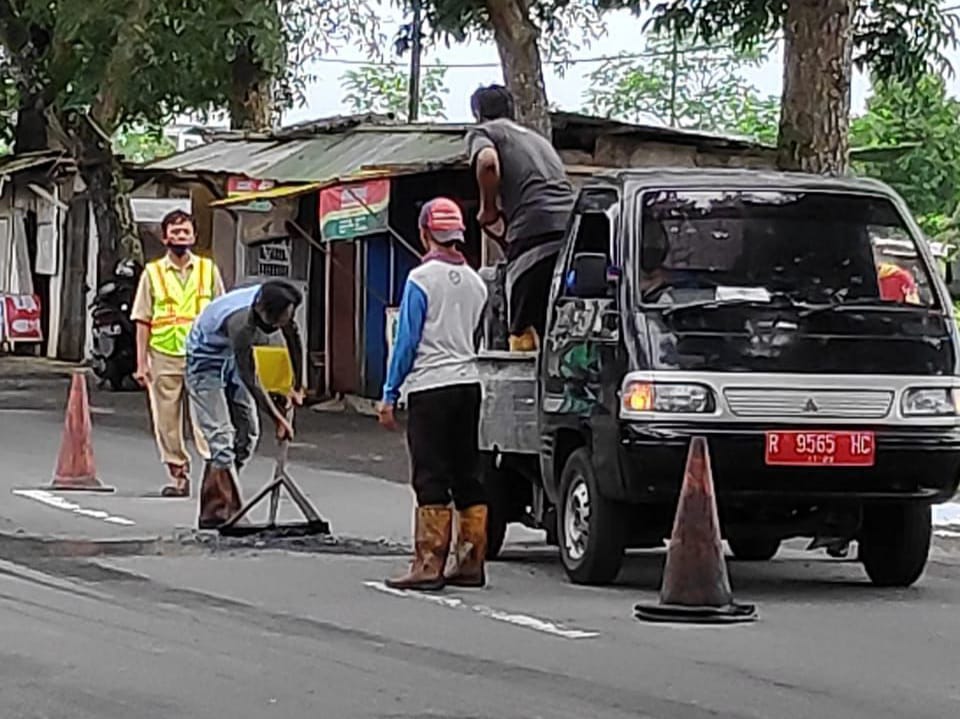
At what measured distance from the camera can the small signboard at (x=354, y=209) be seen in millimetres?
20453

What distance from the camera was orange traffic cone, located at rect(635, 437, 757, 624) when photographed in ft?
31.1

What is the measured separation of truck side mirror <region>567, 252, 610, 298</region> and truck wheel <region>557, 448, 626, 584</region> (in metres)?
0.81

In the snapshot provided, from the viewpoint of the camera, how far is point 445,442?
10445mm

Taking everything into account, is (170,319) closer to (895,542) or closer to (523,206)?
(523,206)

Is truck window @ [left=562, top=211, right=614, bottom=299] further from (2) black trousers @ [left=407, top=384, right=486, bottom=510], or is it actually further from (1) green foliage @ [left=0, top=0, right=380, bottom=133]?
(1) green foliage @ [left=0, top=0, right=380, bottom=133]

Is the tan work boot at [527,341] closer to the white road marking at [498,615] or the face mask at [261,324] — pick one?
the face mask at [261,324]

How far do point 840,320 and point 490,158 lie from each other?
270 centimetres

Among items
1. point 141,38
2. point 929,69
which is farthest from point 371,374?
point 929,69

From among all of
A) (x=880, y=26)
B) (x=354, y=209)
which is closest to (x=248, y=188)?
(x=354, y=209)

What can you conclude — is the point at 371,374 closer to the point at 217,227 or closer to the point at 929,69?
the point at 217,227

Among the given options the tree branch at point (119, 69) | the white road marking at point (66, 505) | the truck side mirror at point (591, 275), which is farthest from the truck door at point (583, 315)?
the tree branch at point (119, 69)

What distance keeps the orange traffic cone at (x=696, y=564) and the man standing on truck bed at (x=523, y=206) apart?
239 centimetres

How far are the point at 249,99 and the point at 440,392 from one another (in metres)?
21.6

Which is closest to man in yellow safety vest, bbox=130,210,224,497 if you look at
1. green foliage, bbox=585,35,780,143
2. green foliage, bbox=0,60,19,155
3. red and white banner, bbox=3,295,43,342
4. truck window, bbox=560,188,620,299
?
truck window, bbox=560,188,620,299
